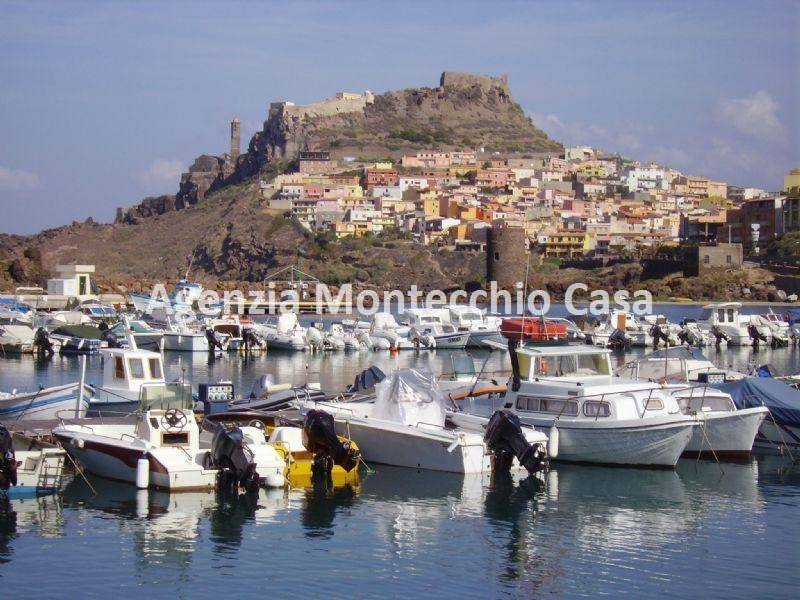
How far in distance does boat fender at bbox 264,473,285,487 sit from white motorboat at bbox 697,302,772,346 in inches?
1089

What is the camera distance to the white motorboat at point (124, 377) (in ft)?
54.1

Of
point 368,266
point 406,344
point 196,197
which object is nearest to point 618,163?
point 196,197

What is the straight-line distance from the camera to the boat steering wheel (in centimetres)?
1358

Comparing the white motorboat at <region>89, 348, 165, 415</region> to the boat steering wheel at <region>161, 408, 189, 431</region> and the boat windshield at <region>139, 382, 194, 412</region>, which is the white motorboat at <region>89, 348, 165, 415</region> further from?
the boat steering wheel at <region>161, 408, 189, 431</region>

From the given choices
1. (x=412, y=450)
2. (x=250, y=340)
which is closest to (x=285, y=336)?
(x=250, y=340)

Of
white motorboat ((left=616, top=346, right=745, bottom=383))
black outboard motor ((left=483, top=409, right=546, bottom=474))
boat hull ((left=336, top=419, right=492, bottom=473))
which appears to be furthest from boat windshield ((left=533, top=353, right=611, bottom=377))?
white motorboat ((left=616, top=346, right=745, bottom=383))

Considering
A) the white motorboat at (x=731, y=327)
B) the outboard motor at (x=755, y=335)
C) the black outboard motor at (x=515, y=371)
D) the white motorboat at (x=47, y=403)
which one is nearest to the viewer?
the black outboard motor at (x=515, y=371)

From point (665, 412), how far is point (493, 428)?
2.25 metres

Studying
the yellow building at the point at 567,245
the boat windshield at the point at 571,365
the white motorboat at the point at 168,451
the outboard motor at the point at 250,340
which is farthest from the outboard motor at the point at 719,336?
the yellow building at the point at 567,245

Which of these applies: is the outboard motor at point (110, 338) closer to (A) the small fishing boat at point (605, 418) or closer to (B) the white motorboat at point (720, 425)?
(A) the small fishing boat at point (605, 418)

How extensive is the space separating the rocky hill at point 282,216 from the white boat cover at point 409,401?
63.3 m

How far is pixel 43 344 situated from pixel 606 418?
22380mm

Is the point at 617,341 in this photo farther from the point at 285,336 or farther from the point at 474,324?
the point at 285,336

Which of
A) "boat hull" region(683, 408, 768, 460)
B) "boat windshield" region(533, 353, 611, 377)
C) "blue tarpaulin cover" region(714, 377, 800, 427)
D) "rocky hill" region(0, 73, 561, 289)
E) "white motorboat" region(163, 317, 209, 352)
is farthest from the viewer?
"rocky hill" region(0, 73, 561, 289)
